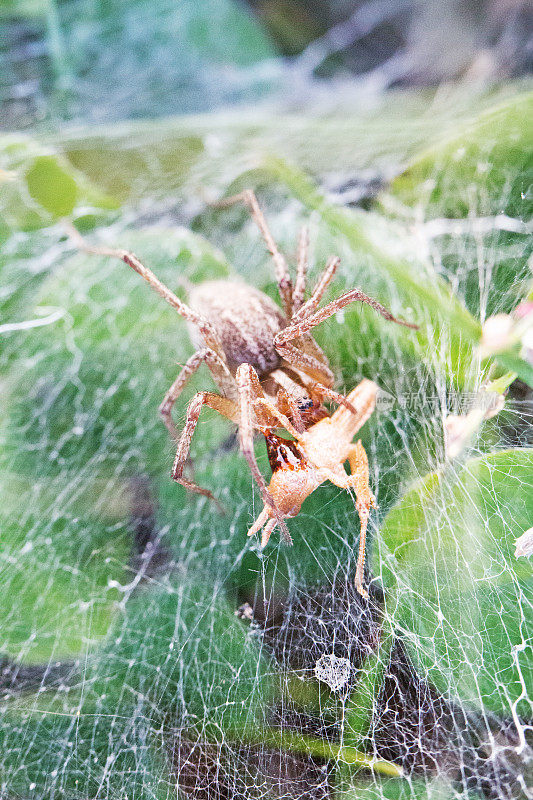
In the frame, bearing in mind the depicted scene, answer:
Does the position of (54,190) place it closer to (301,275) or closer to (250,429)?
(301,275)

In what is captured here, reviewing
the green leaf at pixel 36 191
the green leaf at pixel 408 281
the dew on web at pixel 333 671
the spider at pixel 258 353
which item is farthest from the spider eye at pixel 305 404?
the green leaf at pixel 36 191

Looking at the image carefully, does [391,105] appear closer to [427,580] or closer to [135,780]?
[427,580]

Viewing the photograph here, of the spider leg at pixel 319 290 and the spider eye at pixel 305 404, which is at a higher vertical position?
the spider leg at pixel 319 290

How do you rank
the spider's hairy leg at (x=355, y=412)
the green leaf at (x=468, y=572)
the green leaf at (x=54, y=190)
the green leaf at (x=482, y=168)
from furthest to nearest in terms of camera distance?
the green leaf at (x=54, y=190)
the green leaf at (x=482, y=168)
the spider's hairy leg at (x=355, y=412)
the green leaf at (x=468, y=572)

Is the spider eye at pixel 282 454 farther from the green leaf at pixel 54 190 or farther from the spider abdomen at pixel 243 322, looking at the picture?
the green leaf at pixel 54 190

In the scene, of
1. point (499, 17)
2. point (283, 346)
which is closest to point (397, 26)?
point (499, 17)

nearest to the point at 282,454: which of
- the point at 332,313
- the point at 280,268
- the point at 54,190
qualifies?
the point at 332,313
